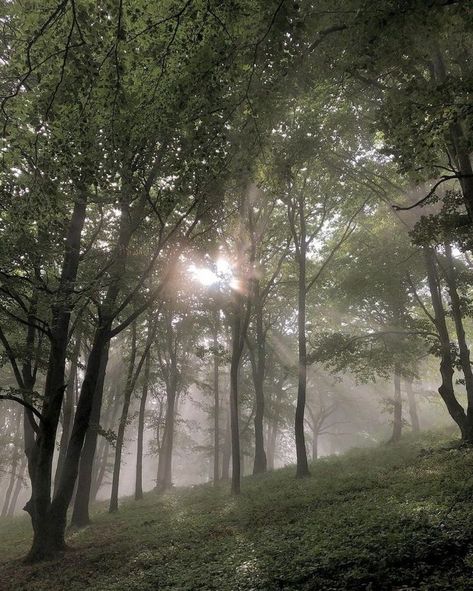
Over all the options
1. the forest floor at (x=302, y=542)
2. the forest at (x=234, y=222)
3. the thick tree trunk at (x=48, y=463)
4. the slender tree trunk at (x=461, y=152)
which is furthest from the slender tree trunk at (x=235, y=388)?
the slender tree trunk at (x=461, y=152)

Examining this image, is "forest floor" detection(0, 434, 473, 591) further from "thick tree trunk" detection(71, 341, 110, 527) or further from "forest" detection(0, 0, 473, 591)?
"thick tree trunk" detection(71, 341, 110, 527)

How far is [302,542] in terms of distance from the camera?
25.1 feet

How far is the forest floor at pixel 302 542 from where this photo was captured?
581cm

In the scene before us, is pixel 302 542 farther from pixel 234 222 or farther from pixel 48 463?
pixel 234 222

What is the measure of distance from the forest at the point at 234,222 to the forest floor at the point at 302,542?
0.07 m

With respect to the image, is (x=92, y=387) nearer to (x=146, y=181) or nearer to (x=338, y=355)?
(x=146, y=181)

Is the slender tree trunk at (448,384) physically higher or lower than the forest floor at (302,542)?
higher

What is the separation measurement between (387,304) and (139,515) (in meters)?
16.0

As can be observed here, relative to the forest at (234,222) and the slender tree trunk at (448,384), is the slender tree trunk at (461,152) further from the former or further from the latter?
the slender tree trunk at (448,384)

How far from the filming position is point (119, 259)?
13023 mm

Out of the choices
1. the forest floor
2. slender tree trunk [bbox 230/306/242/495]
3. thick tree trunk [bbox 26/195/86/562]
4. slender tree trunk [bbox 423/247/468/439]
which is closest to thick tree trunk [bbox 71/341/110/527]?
the forest floor

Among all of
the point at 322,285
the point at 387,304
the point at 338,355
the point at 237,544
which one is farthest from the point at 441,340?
the point at 237,544

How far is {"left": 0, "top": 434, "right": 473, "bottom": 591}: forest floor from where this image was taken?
581cm

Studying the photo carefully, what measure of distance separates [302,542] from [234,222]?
42.3ft
